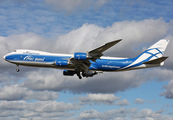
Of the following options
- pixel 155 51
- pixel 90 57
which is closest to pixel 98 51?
pixel 90 57

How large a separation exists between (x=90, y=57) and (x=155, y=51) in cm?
2001

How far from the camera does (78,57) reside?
41.7m

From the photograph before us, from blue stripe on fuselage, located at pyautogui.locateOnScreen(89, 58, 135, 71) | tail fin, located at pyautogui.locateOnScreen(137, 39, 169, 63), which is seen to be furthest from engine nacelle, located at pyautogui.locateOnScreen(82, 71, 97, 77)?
tail fin, located at pyautogui.locateOnScreen(137, 39, 169, 63)

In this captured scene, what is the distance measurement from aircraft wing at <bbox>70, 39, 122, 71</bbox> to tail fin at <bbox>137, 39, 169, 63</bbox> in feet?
48.4

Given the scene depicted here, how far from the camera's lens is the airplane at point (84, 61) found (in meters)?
44.7

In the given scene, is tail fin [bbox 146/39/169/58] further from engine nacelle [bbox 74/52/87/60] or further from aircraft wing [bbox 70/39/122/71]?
engine nacelle [bbox 74/52/87/60]

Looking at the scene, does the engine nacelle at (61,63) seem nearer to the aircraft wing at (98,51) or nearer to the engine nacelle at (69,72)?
the aircraft wing at (98,51)

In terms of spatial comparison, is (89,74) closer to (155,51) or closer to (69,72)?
(69,72)

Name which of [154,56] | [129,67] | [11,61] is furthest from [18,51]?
[154,56]

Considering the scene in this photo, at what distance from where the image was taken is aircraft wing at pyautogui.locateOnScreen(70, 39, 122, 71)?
38759mm

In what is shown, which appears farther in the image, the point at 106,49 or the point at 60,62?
→ the point at 60,62

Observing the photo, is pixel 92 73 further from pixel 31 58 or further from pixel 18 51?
pixel 18 51

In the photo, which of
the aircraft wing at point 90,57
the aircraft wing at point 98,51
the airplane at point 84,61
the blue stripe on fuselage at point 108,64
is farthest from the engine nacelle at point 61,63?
the blue stripe on fuselage at point 108,64

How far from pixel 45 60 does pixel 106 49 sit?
46.5 feet
